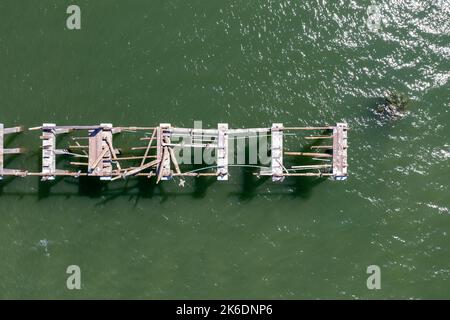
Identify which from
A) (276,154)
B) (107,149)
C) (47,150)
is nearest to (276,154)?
(276,154)

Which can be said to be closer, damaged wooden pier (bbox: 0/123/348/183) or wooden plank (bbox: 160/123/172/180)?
→ wooden plank (bbox: 160/123/172/180)

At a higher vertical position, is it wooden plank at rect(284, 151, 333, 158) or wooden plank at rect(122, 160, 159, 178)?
wooden plank at rect(284, 151, 333, 158)

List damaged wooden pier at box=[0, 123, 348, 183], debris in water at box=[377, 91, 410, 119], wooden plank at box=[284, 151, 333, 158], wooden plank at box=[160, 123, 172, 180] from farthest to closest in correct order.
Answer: debris in water at box=[377, 91, 410, 119], wooden plank at box=[284, 151, 333, 158], damaged wooden pier at box=[0, 123, 348, 183], wooden plank at box=[160, 123, 172, 180]

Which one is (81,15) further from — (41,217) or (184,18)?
(41,217)

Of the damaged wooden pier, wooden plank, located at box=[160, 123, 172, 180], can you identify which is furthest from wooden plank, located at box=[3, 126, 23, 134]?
wooden plank, located at box=[160, 123, 172, 180]

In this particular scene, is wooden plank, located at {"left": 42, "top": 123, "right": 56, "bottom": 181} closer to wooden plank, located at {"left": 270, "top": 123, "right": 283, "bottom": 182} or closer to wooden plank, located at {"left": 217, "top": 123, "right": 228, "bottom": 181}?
wooden plank, located at {"left": 217, "top": 123, "right": 228, "bottom": 181}

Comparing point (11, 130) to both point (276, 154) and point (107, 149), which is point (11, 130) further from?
point (276, 154)
